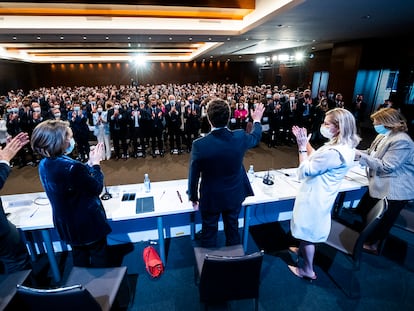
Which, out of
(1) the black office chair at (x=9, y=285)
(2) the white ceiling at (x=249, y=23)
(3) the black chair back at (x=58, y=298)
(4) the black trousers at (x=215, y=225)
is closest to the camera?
(3) the black chair back at (x=58, y=298)

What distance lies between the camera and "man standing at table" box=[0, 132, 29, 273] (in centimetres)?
168

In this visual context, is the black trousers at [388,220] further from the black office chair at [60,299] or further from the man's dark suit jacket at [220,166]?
the black office chair at [60,299]

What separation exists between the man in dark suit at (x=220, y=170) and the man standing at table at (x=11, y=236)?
51.7 inches

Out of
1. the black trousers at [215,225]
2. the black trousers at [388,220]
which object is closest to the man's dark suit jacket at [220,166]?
the black trousers at [215,225]

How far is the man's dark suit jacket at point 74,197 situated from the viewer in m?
1.55

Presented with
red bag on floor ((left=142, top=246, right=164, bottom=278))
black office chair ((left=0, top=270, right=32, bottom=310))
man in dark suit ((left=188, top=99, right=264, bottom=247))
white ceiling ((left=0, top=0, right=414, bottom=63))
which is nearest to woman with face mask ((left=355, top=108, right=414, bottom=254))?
man in dark suit ((left=188, top=99, right=264, bottom=247))

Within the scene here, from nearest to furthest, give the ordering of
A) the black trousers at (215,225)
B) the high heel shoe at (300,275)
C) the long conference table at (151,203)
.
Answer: the black trousers at (215,225), the long conference table at (151,203), the high heel shoe at (300,275)

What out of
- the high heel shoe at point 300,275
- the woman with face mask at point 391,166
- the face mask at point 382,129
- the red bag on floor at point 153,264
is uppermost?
the face mask at point 382,129

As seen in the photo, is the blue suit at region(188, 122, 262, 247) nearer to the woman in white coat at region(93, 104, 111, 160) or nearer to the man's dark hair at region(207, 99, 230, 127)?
the man's dark hair at region(207, 99, 230, 127)

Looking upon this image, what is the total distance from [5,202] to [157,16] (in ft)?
24.6

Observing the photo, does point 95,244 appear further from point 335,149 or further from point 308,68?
point 308,68

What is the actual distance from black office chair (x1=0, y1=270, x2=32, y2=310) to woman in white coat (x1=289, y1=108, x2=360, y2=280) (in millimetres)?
2296

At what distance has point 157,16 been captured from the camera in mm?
7875

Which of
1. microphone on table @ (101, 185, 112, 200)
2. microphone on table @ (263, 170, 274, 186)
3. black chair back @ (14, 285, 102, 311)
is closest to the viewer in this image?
black chair back @ (14, 285, 102, 311)
